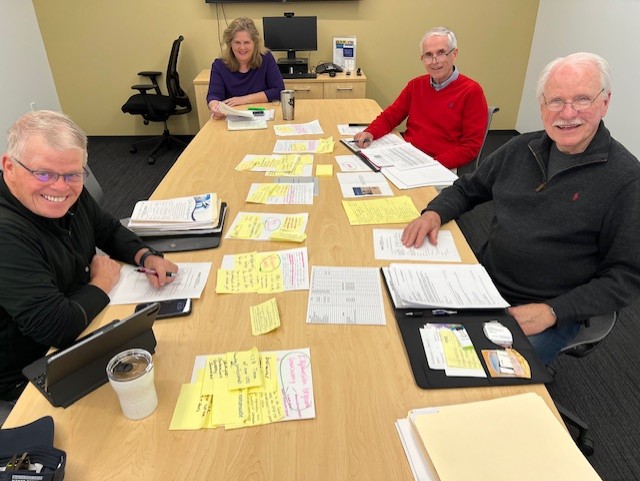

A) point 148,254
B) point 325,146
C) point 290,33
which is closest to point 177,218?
point 148,254

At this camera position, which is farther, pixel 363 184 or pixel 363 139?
pixel 363 139

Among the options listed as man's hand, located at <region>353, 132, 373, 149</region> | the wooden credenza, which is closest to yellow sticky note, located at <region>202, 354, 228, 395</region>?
man's hand, located at <region>353, 132, 373, 149</region>

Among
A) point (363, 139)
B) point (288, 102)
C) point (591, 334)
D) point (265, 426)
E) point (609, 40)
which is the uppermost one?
point (609, 40)

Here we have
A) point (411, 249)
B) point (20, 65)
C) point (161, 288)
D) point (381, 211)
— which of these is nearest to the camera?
point (161, 288)

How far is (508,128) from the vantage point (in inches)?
194

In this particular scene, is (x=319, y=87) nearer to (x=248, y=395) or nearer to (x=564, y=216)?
(x=564, y=216)

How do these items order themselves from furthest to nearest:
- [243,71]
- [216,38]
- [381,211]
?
[216,38] < [243,71] < [381,211]

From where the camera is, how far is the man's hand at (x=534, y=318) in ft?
4.15

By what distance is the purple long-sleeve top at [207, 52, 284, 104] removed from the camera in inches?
127

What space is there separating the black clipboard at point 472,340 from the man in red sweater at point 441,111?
1.32m

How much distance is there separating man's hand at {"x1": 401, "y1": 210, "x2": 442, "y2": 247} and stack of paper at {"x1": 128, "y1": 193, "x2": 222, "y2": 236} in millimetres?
657

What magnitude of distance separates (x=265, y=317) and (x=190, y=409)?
0.31 metres

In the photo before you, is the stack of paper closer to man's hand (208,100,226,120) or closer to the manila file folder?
the manila file folder

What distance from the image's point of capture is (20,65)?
4070mm
